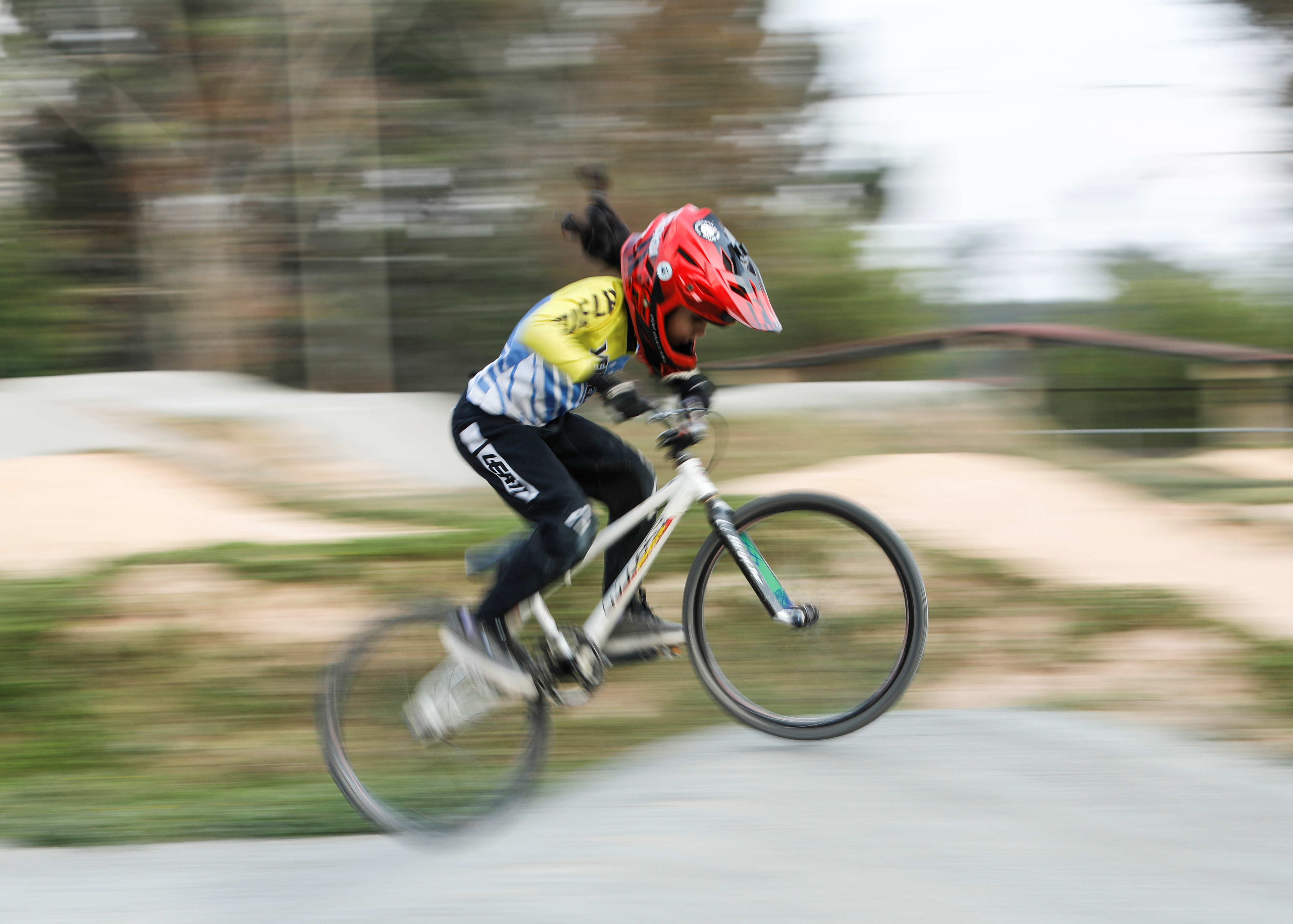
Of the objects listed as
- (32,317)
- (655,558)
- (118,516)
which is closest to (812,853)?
(655,558)

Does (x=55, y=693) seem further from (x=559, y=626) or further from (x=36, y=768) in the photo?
(x=559, y=626)

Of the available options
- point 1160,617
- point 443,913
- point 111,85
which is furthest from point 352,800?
point 111,85

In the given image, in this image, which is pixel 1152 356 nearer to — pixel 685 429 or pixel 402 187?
pixel 402 187

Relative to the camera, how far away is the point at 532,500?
352 cm

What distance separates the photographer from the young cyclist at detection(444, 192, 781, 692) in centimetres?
339

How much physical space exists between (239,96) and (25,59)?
219 cm

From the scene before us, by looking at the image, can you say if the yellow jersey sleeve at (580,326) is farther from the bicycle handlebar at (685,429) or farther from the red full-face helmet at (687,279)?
the bicycle handlebar at (685,429)

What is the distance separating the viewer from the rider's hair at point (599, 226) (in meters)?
3.52

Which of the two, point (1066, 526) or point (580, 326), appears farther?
point (1066, 526)

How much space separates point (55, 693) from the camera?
183 inches

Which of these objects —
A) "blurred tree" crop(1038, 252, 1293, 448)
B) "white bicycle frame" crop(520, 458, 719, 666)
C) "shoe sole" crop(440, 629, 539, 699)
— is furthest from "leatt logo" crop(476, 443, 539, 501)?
"blurred tree" crop(1038, 252, 1293, 448)

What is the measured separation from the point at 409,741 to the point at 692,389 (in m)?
1.50

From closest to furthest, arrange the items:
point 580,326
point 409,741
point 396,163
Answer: point 580,326
point 409,741
point 396,163

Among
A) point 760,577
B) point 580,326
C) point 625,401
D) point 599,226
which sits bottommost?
point 760,577
